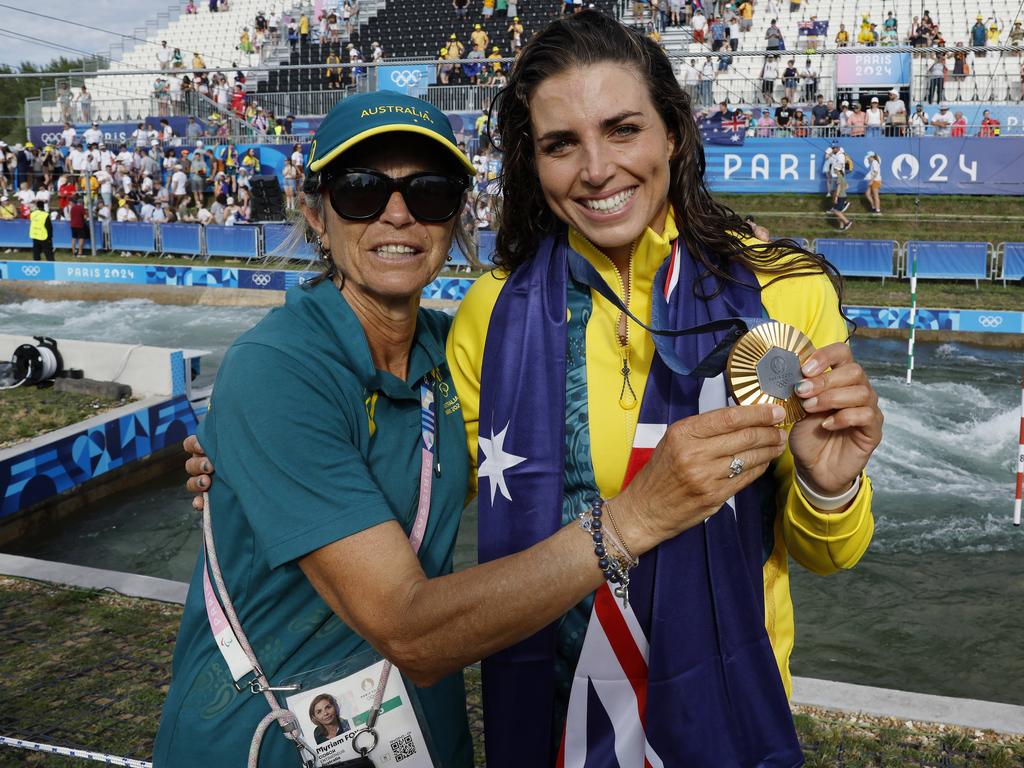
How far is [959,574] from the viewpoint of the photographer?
750 cm

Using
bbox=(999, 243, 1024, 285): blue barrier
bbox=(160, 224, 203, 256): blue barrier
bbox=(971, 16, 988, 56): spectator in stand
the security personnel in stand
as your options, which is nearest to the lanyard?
bbox=(999, 243, 1024, 285): blue barrier

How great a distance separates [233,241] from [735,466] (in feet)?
69.8

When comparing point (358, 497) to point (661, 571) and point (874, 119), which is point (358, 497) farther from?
point (874, 119)

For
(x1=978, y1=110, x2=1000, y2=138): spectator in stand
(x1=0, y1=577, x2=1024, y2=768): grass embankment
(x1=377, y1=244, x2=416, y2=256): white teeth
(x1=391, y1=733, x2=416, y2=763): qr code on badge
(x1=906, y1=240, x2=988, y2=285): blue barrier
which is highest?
(x1=978, y1=110, x2=1000, y2=138): spectator in stand

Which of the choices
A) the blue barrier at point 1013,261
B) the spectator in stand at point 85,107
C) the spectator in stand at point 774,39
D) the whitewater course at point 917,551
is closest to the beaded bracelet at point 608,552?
the whitewater course at point 917,551

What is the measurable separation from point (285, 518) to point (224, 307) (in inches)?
734

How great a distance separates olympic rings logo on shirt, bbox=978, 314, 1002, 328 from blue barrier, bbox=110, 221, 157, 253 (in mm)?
17572

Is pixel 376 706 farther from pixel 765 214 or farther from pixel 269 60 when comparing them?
pixel 269 60

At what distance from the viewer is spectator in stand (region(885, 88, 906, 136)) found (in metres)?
20.4

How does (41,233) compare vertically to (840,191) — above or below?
below

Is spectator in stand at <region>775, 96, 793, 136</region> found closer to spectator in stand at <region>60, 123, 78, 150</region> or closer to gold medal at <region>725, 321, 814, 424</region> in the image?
spectator in stand at <region>60, 123, 78, 150</region>

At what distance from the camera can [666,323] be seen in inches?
78.4

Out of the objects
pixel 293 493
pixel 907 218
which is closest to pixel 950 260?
pixel 907 218

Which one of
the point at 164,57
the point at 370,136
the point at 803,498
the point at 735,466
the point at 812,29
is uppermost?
the point at 164,57
